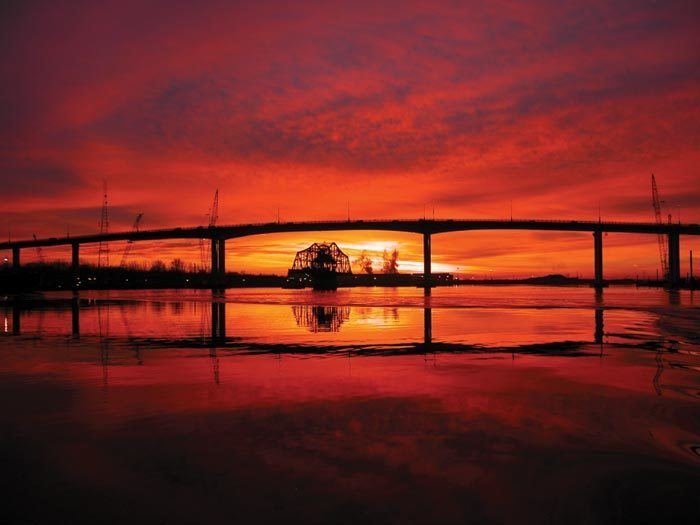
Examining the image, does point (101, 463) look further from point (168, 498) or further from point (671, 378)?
point (671, 378)

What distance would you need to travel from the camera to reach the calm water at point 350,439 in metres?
6.74

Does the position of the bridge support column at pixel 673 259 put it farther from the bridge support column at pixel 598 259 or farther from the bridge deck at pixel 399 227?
the bridge support column at pixel 598 259

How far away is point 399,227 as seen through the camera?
163 metres

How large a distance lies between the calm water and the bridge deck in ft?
473

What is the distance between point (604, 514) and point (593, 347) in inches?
650

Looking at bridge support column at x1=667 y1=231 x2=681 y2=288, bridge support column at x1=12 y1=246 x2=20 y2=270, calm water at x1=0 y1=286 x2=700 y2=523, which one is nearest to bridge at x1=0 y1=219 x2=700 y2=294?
bridge support column at x1=667 y1=231 x2=681 y2=288

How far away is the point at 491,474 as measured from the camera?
766cm

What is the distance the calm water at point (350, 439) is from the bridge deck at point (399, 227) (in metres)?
144

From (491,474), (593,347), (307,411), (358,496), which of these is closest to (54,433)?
(307,411)

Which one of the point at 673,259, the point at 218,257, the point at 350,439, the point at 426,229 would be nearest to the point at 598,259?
the point at 673,259

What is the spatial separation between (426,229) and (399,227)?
7841mm

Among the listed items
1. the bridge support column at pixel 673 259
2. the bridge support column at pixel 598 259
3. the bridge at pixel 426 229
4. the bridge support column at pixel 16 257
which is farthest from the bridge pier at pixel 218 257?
the bridge support column at pixel 673 259

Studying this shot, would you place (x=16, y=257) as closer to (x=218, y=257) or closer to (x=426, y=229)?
(x=218, y=257)

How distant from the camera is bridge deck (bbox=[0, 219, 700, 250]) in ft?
528
